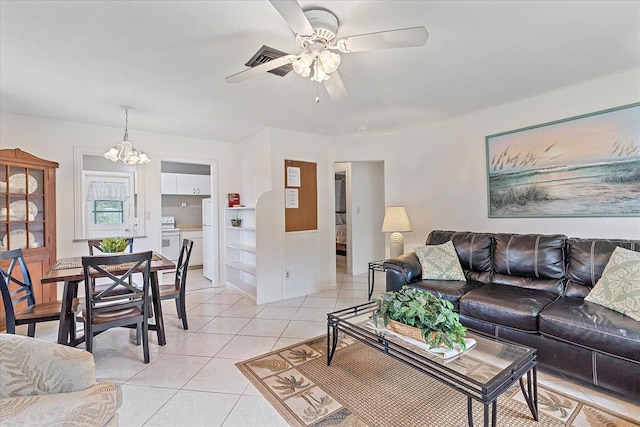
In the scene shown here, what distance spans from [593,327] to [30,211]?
5272 mm

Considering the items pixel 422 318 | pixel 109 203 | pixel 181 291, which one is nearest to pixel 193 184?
pixel 109 203

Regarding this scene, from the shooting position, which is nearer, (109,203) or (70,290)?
(70,290)

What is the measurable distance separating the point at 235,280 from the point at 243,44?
3.57 metres

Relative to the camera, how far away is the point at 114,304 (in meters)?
2.45

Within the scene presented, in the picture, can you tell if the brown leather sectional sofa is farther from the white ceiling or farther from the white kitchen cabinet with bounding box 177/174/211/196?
the white kitchen cabinet with bounding box 177/174/211/196

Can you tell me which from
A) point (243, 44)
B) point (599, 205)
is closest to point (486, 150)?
point (599, 205)

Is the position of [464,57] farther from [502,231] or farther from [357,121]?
[502,231]

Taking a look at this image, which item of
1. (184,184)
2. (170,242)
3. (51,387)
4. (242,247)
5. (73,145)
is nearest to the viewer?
(51,387)

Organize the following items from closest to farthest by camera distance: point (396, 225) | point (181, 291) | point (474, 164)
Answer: point (181, 291)
point (474, 164)
point (396, 225)

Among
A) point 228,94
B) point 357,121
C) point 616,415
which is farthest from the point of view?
point 357,121

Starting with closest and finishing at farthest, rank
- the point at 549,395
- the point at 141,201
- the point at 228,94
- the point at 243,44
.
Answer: the point at 549,395 < the point at 243,44 < the point at 228,94 < the point at 141,201

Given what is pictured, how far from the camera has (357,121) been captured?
3.85 metres

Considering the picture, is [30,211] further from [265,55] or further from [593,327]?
[593,327]

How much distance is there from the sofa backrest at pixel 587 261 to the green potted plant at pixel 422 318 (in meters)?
1.47
